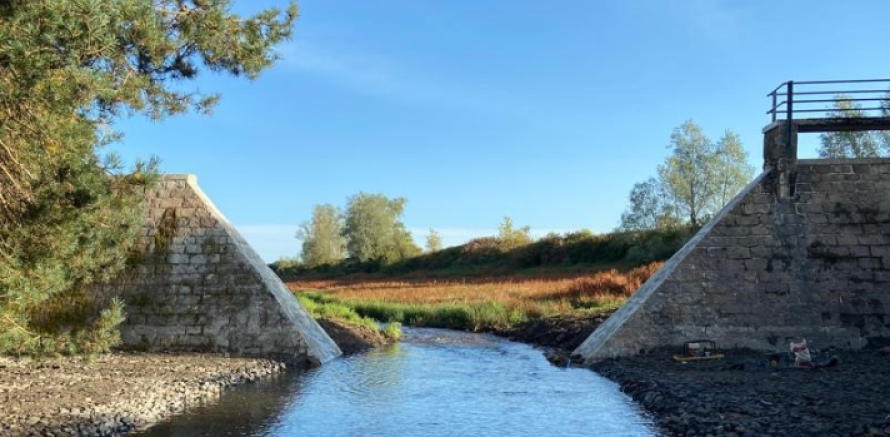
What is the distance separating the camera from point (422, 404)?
12086 mm

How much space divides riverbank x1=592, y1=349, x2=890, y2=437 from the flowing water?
1.69 feet

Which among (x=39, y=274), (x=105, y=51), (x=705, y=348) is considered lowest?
(x=705, y=348)

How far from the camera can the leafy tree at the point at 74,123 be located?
Answer: 726cm

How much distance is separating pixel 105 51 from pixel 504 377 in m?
10.0

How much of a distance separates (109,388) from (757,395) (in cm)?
1056

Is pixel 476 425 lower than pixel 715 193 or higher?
lower

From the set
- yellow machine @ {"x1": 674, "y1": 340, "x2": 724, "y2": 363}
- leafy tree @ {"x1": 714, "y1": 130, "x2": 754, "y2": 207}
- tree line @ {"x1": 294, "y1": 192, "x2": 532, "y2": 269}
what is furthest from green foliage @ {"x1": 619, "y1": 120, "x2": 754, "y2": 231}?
yellow machine @ {"x1": 674, "y1": 340, "x2": 724, "y2": 363}

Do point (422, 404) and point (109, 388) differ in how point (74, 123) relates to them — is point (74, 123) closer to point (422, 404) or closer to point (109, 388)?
point (109, 388)

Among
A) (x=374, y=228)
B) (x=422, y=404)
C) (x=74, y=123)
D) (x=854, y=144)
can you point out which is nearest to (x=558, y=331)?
(x=422, y=404)

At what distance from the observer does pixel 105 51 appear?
777 centimetres

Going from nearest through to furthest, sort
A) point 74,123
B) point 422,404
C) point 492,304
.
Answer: point 74,123 < point 422,404 < point 492,304

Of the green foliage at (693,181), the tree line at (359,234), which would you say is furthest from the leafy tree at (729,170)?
the tree line at (359,234)

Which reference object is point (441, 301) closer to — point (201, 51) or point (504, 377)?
point (504, 377)

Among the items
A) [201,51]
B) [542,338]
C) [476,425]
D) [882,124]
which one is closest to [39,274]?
[201,51]
